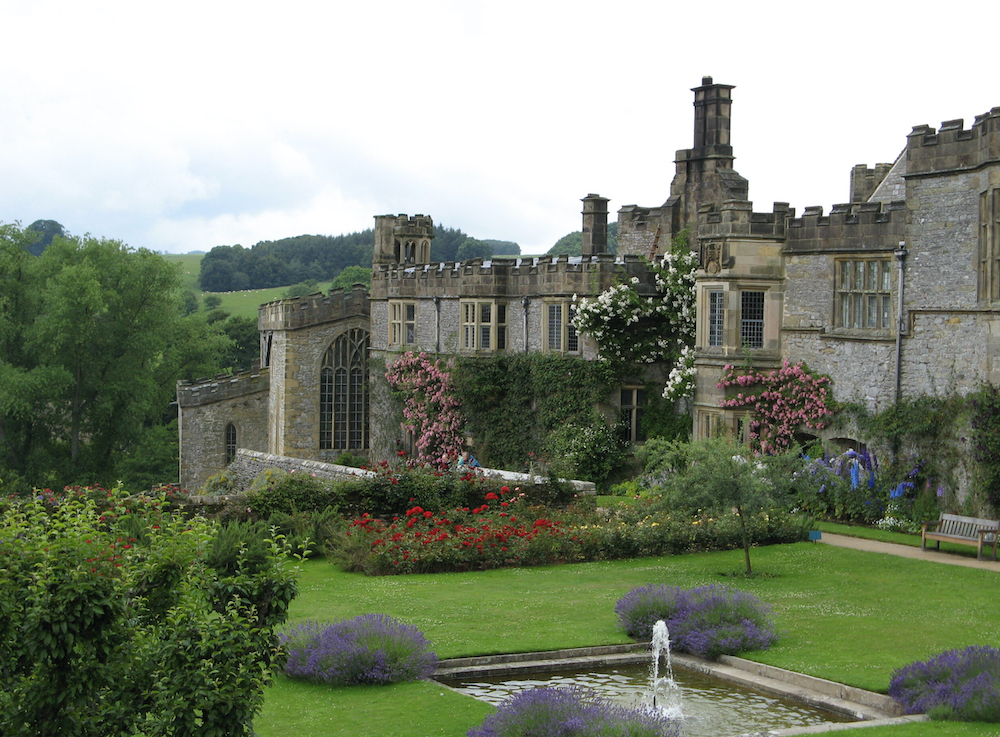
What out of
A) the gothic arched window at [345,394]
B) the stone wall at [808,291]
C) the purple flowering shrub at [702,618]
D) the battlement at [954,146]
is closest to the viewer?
the purple flowering shrub at [702,618]

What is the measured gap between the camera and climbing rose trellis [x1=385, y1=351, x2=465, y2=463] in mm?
34844

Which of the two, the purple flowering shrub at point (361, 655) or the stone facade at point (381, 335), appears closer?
the purple flowering shrub at point (361, 655)

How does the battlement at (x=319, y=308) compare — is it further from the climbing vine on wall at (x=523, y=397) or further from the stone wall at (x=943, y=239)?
the stone wall at (x=943, y=239)

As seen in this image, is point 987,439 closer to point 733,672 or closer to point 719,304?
point 719,304

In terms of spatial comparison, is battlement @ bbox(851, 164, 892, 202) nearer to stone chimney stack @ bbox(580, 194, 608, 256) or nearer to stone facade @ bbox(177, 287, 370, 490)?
stone chimney stack @ bbox(580, 194, 608, 256)

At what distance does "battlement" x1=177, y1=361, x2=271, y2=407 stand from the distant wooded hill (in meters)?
83.2

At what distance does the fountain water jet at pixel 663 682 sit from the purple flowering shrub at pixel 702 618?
30 cm

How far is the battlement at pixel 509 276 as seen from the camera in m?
31.1

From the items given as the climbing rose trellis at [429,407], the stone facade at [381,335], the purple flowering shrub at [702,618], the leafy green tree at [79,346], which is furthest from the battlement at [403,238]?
the purple flowering shrub at [702,618]

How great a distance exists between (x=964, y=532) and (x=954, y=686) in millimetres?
10171

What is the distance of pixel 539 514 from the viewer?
21.2 meters

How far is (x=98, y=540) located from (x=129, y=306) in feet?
131

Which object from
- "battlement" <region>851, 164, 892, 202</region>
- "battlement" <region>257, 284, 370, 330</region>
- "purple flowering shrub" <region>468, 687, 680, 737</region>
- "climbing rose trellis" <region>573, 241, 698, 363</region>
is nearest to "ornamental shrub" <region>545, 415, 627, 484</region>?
"climbing rose trellis" <region>573, 241, 698, 363</region>

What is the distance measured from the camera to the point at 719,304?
26938 millimetres
